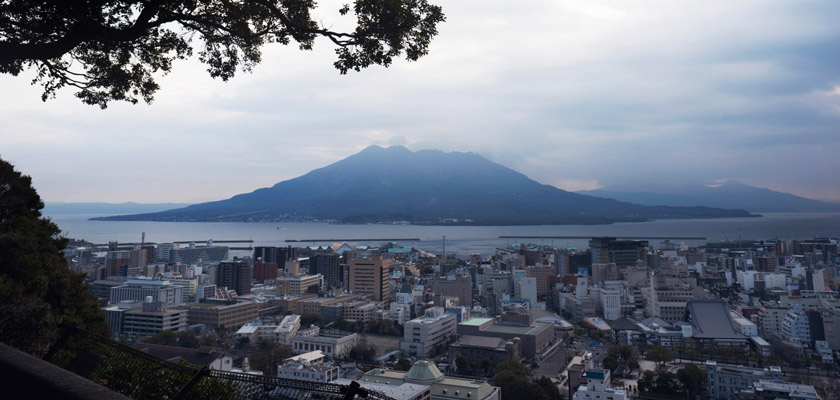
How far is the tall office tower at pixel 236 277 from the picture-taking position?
19328 mm

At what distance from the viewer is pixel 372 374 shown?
7551 mm

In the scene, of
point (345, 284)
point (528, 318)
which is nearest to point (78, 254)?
point (345, 284)

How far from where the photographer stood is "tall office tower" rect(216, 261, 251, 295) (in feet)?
63.4

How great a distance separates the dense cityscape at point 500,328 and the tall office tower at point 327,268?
0.07m

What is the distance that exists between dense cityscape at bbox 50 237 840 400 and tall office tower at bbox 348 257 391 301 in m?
0.05

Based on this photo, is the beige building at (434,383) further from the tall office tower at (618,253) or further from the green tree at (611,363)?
the tall office tower at (618,253)

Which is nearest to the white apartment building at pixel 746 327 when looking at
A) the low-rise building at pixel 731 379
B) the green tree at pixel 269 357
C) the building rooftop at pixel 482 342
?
the low-rise building at pixel 731 379

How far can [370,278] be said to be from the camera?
18609 millimetres

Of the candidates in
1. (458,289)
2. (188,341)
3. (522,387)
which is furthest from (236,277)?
(522,387)

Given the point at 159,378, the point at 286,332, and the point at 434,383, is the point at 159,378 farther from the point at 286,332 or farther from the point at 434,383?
the point at 286,332

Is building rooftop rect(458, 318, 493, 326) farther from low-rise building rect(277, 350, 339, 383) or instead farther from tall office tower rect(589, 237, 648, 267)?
tall office tower rect(589, 237, 648, 267)

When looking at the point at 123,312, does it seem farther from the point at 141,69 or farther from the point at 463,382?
the point at 141,69

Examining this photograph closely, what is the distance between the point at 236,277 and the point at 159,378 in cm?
1961

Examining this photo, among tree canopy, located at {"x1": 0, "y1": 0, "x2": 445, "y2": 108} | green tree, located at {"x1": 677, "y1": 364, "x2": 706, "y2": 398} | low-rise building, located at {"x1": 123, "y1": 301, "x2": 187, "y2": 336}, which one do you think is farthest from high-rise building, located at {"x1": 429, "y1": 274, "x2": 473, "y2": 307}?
tree canopy, located at {"x1": 0, "y1": 0, "x2": 445, "y2": 108}
